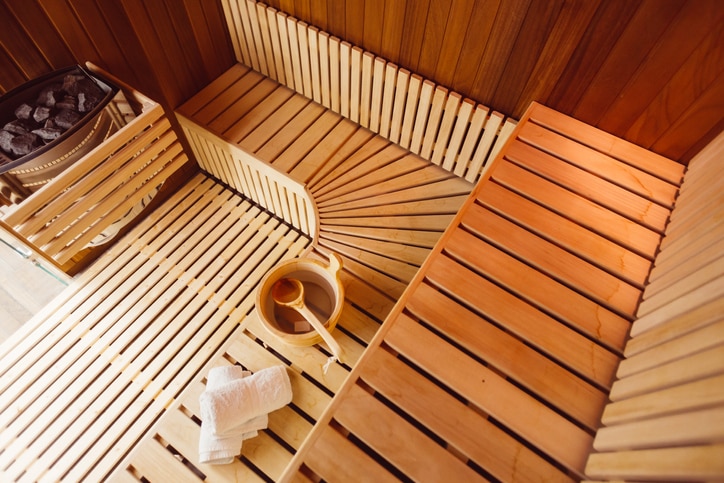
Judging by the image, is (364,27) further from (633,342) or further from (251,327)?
(633,342)

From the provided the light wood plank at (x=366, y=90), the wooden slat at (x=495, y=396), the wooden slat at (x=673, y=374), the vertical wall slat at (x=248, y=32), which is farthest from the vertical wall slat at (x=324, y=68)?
the wooden slat at (x=673, y=374)

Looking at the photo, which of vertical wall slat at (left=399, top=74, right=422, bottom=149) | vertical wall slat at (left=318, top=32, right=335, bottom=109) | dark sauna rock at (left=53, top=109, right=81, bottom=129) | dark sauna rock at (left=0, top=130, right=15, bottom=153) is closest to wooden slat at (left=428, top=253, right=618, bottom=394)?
vertical wall slat at (left=399, top=74, right=422, bottom=149)

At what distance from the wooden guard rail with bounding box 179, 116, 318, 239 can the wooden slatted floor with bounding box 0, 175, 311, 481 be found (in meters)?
0.14

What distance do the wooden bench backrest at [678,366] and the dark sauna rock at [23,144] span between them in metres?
2.60

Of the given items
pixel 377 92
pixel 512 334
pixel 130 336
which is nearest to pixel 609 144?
pixel 512 334

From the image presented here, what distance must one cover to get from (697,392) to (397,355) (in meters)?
0.94

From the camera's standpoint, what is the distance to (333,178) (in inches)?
111

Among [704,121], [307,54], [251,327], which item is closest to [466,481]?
[251,327]

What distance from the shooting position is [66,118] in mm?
1997

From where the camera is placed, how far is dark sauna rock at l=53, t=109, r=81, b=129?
1984 mm

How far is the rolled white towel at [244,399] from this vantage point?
1999 millimetres

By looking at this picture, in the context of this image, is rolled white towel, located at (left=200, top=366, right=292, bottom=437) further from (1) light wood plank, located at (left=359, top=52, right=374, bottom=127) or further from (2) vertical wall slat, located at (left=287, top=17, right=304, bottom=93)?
(2) vertical wall slat, located at (left=287, top=17, right=304, bottom=93)

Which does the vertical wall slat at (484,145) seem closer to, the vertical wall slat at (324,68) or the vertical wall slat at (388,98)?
the vertical wall slat at (388,98)

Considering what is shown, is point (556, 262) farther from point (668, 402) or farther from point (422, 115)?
point (422, 115)
